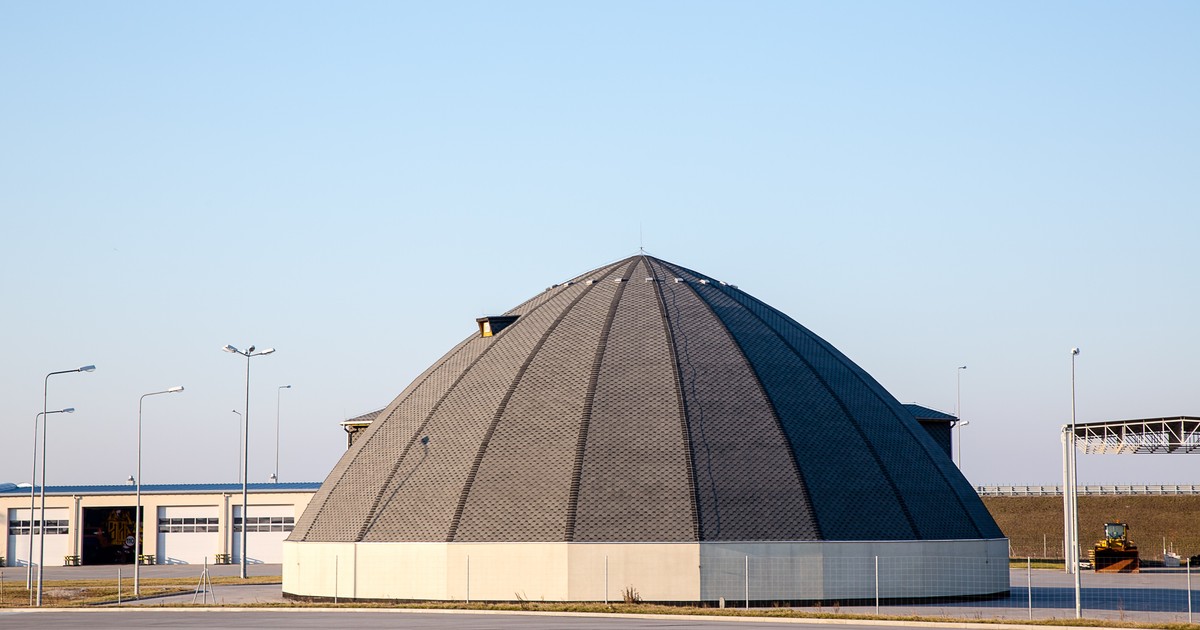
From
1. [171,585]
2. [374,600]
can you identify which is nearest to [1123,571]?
[374,600]

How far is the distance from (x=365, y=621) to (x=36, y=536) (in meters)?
71.1

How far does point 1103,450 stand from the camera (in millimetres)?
78250

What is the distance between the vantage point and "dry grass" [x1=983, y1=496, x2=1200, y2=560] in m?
103

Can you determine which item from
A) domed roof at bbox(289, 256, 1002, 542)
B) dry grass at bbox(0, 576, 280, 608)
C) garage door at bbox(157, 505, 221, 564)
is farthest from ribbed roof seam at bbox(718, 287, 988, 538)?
garage door at bbox(157, 505, 221, 564)

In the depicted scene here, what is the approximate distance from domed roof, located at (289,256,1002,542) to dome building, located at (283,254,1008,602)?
81mm

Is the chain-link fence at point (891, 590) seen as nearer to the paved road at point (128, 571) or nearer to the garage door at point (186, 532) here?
the paved road at point (128, 571)

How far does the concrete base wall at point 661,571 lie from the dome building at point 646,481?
0.07 metres

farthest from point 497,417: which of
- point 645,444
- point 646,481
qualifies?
point 646,481

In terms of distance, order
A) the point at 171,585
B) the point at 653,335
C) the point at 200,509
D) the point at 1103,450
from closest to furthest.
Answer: the point at 653,335
the point at 171,585
the point at 1103,450
the point at 200,509

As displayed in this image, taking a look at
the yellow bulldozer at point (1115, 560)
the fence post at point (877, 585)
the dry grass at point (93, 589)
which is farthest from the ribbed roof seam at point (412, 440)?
the yellow bulldozer at point (1115, 560)

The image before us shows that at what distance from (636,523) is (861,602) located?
807 cm

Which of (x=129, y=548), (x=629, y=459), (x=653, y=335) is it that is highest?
(x=653, y=335)

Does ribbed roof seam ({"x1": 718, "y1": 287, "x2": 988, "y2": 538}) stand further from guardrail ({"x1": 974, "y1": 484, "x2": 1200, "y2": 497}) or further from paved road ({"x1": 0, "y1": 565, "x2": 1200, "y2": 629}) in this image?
guardrail ({"x1": 974, "y1": 484, "x2": 1200, "y2": 497})

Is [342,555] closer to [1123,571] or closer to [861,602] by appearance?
[861,602]
